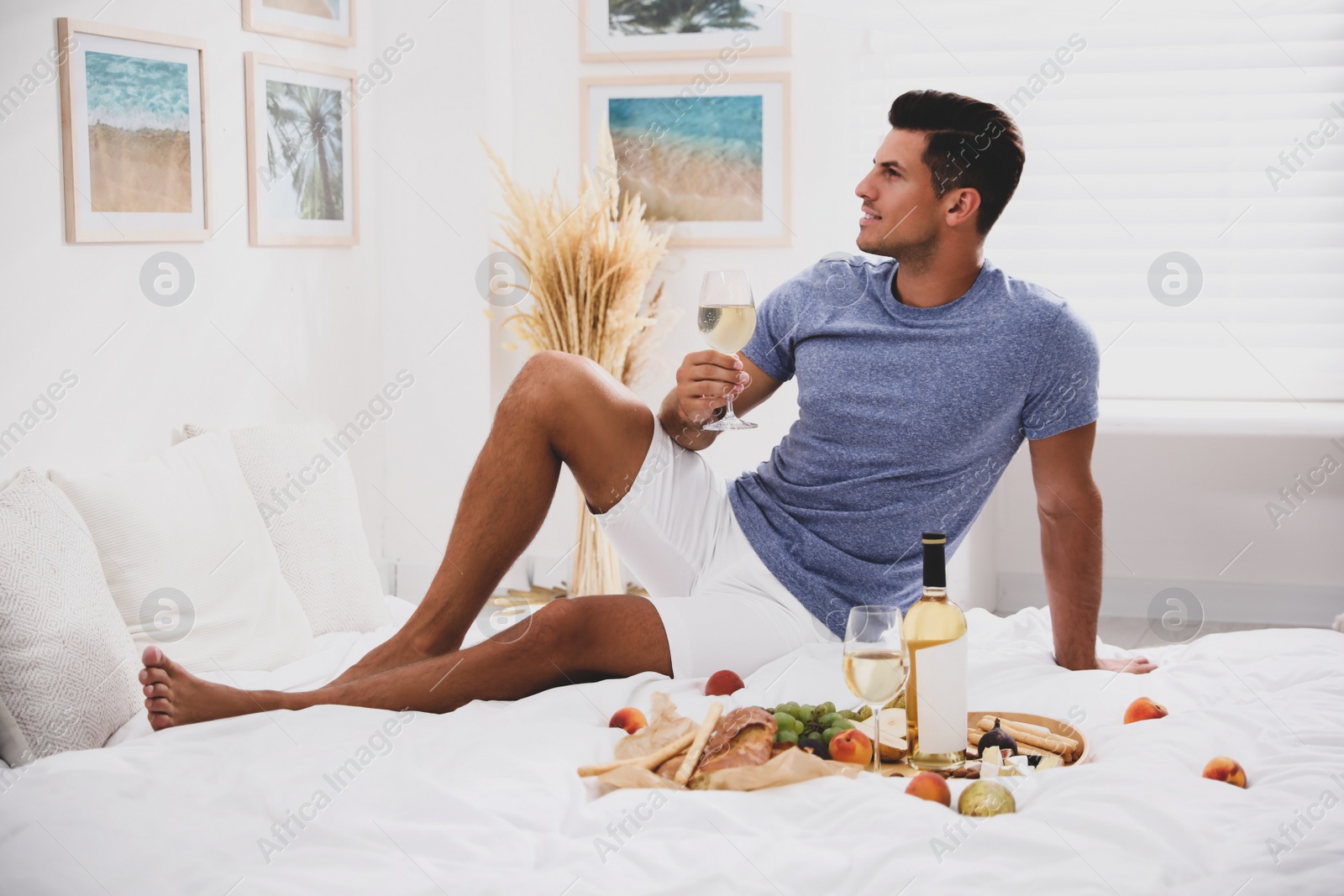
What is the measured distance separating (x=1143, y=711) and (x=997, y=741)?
Result: 32 centimetres

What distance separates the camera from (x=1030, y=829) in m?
1.22

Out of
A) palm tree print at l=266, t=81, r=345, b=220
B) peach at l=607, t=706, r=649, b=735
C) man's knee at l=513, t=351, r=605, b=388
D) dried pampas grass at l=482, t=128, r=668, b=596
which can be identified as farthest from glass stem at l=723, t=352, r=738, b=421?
palm tree print at l=266, t=81, r=345, b=220

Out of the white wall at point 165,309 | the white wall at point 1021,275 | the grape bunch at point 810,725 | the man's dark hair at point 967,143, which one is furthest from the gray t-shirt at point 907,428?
the white wall at point 1021,275

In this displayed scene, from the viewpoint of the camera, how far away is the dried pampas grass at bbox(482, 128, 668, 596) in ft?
11.1

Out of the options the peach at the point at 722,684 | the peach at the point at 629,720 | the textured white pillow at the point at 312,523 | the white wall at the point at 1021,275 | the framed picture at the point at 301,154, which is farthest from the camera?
the white wall at the point at 1021,275

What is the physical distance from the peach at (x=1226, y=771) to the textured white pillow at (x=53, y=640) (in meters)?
1.51

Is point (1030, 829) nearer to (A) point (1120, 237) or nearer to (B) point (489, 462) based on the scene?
(B) point (489, 462)

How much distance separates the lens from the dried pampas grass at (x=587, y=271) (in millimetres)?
3375

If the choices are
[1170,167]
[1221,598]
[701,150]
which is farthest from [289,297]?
[1221,598]

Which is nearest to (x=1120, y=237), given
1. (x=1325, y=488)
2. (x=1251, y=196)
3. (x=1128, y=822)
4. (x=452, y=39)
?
(x=1251, y=196)

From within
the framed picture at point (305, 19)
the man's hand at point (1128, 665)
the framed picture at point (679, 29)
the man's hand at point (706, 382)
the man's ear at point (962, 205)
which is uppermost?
the framed picture at point (679, 29)

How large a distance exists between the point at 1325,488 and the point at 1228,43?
4.28 ft

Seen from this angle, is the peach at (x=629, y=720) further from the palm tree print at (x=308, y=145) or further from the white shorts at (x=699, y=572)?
the palm tree print at (x=308, y=145)

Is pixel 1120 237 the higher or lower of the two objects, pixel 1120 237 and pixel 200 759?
the higher
